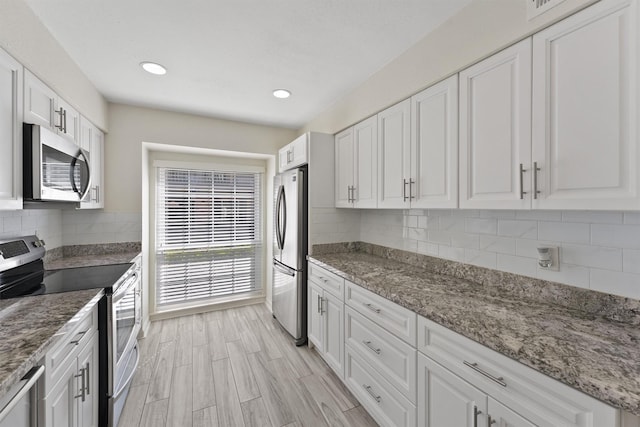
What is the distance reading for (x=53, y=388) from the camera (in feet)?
3.62

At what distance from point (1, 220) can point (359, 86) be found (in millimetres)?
2889

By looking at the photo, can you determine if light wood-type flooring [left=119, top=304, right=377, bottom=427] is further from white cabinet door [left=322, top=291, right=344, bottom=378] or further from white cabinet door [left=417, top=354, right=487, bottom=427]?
white cabinet door [left=417, top=354, right=487, bottom=427]

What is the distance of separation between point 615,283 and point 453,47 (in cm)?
145

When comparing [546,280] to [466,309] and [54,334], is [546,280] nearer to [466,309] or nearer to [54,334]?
[466,309]

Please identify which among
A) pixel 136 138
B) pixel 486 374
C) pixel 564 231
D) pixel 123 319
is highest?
pixel 136 138

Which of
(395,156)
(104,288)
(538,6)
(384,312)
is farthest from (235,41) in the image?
(384,312)

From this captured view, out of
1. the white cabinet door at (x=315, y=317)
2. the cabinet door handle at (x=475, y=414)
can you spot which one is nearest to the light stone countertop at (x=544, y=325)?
the cabinet door handle at (x=475, y=414)

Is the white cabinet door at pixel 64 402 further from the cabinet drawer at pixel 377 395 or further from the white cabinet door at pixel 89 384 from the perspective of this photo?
the cabinet drawer at pixel 377 395

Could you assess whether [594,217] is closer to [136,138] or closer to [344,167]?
[344,167]

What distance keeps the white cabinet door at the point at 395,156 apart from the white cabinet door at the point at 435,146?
54 mm

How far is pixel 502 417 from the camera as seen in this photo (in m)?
1.00

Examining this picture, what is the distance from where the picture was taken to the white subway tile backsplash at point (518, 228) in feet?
4.87

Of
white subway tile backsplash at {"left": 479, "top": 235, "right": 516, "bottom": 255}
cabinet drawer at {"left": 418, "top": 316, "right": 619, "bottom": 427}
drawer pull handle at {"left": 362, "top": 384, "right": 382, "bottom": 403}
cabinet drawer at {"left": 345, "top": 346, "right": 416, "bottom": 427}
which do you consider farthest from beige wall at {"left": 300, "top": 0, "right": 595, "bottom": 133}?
drawer pull handle at {"left": 362, "top": 384, "right": 382, "bottom": 403}

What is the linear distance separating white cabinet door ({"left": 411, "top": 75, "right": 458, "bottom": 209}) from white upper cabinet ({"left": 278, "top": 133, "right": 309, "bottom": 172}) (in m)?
1.20
